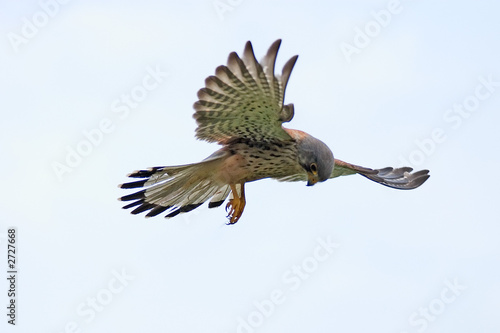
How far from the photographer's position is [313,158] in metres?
10.9

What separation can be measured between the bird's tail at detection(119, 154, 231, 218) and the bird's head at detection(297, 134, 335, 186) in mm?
1055

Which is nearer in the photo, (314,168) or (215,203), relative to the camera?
(314,168)

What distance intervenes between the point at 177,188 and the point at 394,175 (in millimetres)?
3972

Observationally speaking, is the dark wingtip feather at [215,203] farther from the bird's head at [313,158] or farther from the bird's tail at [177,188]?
the bird's head at [313,158]

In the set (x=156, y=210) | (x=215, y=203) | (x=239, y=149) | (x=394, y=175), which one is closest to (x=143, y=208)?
(x=156, y=210)

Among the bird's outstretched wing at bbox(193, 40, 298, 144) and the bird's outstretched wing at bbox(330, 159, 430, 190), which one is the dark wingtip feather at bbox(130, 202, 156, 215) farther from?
the bird's outstretched wing at bbox(330, 159, 430, 190)

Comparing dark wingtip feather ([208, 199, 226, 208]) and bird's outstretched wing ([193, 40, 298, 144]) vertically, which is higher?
bird's outstretched wing ([193, 40, 298, 144])

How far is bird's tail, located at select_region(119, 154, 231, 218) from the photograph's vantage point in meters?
11.4

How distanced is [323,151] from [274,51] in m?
1.86

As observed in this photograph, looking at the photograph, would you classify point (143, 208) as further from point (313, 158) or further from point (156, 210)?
point (313, 158)

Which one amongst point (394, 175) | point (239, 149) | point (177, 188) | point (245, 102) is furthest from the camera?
point (394, 175)

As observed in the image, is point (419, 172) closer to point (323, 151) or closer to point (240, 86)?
point (323, 151)

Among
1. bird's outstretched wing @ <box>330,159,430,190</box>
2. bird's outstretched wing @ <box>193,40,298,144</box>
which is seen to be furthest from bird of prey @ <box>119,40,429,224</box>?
bird's outstretched wing @ <box>330,159,430,190</box>

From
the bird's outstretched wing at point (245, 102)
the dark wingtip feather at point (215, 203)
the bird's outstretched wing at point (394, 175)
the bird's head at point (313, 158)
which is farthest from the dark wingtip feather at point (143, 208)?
the bird's outstretched wing at point (394, 175)
